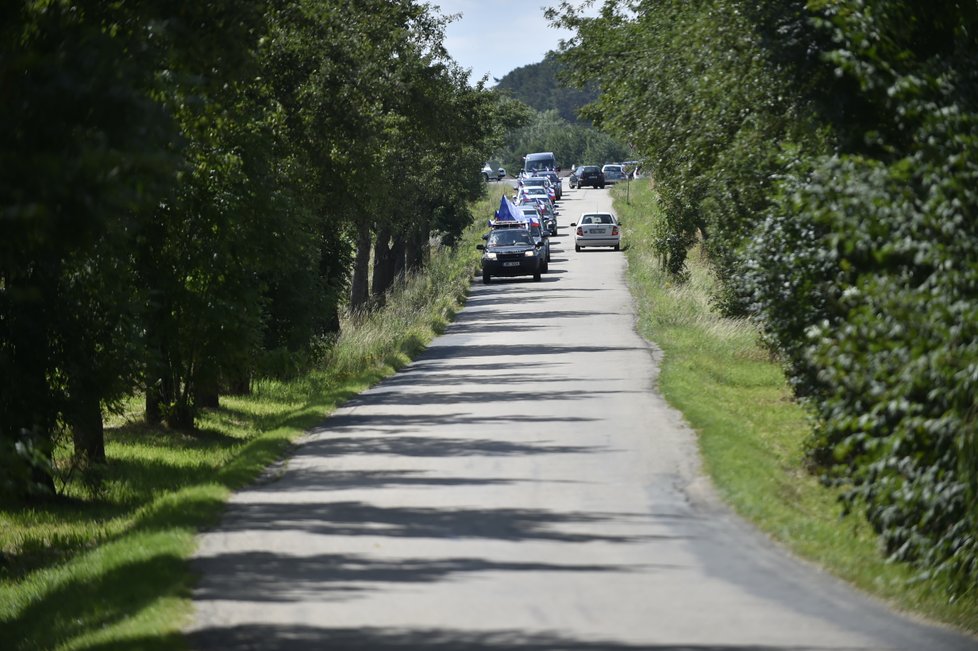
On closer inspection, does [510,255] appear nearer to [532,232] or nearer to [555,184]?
[532,232]

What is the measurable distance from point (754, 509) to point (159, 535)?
4504 mm

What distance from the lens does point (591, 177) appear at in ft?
422

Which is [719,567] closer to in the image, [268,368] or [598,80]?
[268,368]

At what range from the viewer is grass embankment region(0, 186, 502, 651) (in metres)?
10.6

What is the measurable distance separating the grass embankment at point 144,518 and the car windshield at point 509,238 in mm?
23157

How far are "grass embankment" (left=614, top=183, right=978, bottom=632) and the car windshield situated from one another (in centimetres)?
1549

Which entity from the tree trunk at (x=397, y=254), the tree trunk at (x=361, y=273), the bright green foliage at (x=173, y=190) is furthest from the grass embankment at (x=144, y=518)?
the tree trunk at (x=397, y=254)

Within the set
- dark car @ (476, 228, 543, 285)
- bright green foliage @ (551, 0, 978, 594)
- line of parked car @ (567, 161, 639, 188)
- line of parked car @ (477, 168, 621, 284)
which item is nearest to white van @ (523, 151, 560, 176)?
line of parked car @ (567, 161, 639, 188)

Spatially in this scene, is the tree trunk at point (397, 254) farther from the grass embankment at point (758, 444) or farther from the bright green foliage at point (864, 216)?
the bright green foliage at point (864, 216)

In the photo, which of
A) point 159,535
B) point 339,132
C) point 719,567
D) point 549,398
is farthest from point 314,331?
point 719,567

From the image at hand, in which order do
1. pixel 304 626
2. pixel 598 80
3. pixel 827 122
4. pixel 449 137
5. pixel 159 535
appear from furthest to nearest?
pixel 449 137 < pixel 598 80 < pixel 827 122 < pixel 159 535 < pixel 304 626

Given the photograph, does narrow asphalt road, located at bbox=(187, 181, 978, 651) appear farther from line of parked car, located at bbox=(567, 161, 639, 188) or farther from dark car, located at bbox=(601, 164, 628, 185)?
dark car, located at bbox=(601, 164, 628, 185)

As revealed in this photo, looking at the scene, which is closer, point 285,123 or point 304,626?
point 304,626

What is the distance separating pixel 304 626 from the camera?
949 centimetres
